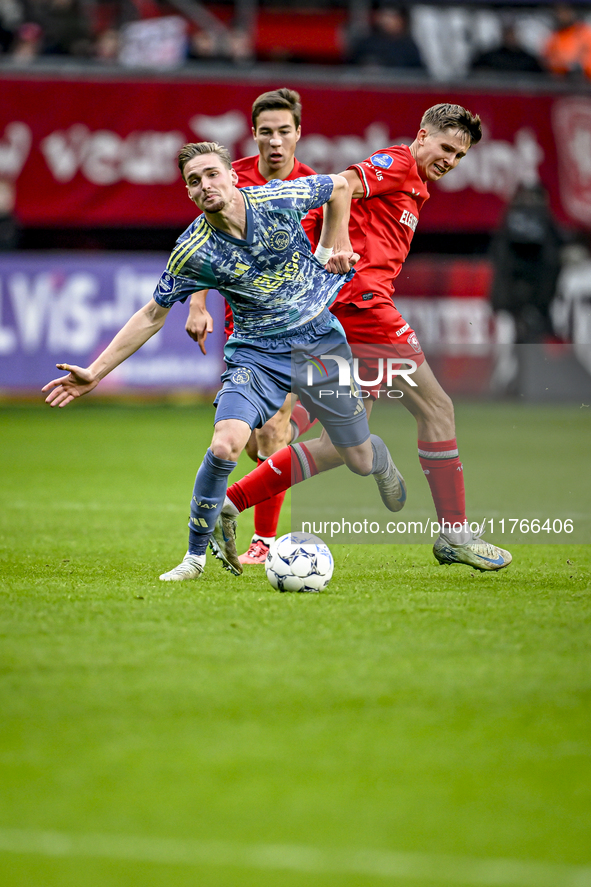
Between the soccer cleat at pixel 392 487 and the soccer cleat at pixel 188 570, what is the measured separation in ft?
2.79

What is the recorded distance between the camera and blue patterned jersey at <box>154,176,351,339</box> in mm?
4445

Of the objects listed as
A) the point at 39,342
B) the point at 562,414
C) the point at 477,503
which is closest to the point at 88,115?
the point at 39,342

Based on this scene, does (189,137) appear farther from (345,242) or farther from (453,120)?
(345,242)

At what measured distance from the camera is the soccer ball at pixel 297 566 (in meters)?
4.30

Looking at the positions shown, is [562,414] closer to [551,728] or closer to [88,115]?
[88,115]

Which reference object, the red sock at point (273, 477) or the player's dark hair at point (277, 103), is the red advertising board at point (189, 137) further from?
the red sock at point (273, 477)

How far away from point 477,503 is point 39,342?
802 centimetres

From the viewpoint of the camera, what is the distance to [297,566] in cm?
430

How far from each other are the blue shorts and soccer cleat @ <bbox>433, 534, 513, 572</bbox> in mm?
597

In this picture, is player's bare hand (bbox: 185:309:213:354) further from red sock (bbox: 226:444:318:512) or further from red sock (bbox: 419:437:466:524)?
red sock (bbox: 419:437:466:524)

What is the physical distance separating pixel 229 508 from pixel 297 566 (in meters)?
0.50

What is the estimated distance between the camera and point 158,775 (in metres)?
2.44

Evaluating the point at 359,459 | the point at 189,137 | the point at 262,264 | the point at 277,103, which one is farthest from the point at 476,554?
the point at 189,137

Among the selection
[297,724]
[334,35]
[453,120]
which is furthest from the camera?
[334,35]
